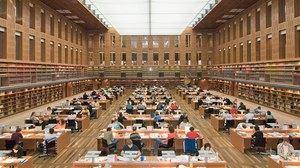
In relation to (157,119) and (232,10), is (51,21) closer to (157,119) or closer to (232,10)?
(232,10)

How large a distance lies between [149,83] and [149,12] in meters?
17.8

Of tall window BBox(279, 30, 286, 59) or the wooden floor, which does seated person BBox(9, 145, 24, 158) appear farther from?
tall window BBox(279, 30, 286, 59)

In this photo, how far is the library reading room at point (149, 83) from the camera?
10375 mm

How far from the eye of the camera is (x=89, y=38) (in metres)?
48.5

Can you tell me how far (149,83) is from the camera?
4722 centimetres

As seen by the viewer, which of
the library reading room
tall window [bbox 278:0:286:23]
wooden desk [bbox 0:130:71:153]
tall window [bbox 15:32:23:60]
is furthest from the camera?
tall window [bbox 278:0:286:23]

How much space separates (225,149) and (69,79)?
23.8m

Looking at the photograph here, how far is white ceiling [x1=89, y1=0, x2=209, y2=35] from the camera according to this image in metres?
28.0

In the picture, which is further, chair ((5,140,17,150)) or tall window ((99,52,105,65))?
tall window ((99,52,105,65))

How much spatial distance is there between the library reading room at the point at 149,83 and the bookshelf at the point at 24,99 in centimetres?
10

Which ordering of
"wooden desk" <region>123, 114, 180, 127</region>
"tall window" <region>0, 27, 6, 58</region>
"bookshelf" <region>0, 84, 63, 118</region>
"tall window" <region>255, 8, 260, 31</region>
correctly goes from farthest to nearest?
"tall window" <region>255, 8, 260, 31</region> < "tall window" <region>0, 27, 6, 58</region> < "bookshelf" <region>0, 84, 63, 118</region> < "wooden desk" <region>123, 114, 180, 127</region>

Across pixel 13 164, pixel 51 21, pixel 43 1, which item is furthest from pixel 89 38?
pixel 13 164

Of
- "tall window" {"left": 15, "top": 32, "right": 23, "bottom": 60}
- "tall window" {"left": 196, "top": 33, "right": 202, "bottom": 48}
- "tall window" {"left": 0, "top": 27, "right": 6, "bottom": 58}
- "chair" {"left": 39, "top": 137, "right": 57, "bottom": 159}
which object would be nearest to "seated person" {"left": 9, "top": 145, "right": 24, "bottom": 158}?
"chair" {"left": 39, "top": 137, "right": 57, "bottom": 159}

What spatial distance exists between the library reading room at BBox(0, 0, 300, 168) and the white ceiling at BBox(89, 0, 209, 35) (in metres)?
0.12
